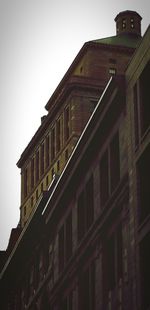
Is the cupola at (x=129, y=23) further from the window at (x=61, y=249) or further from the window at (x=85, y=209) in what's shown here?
the window at (x=85, y=209)

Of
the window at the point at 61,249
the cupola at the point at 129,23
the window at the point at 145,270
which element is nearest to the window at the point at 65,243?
the window at the point at 61,249

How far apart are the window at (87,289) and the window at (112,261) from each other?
2.50 meters

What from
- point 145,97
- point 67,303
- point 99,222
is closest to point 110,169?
point 99,222

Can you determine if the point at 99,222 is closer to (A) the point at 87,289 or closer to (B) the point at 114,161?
(B) the point at 114,161

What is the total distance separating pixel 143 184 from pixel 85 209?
10.6m

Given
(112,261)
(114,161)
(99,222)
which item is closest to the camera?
(112,261)

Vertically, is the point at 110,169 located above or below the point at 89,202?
below

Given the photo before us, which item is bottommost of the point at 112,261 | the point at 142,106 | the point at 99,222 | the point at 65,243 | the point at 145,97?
the point at 112,261

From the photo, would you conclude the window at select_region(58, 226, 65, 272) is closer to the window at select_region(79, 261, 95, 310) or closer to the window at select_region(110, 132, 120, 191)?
the window at select_region(79, 261, 95, 310)

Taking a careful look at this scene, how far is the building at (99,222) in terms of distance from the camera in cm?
5038

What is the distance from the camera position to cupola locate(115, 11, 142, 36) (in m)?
122

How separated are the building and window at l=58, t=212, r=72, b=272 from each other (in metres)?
0.06

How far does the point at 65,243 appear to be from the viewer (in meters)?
64.8

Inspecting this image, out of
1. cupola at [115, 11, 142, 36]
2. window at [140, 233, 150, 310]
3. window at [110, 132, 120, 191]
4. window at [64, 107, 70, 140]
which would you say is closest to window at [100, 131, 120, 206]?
window at [110, 132, 120, 191]
